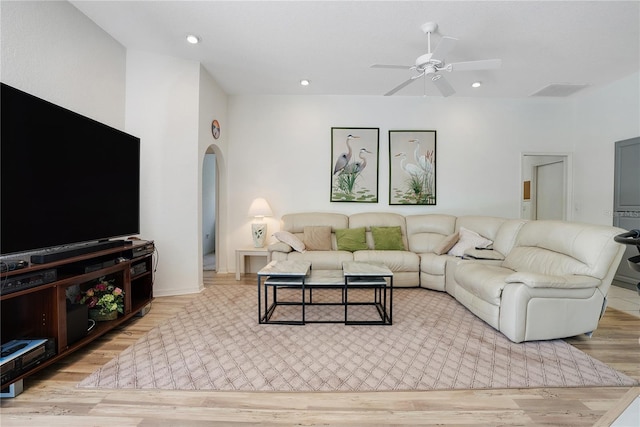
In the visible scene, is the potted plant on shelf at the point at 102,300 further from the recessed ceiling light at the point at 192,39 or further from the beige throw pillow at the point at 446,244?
the beige throw pillow at the point at 446,244

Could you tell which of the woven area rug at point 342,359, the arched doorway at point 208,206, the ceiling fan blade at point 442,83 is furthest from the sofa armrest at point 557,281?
the arched doorway at point 208,206

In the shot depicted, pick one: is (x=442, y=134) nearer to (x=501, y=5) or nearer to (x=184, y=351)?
(x=501, y=5)

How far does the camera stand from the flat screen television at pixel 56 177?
1.64 metres

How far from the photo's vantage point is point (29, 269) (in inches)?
64.4

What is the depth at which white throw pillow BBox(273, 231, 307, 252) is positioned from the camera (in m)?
3.88

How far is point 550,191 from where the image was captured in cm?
552

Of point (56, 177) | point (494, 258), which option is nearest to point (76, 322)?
point (56, 177)

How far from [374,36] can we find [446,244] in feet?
8.74

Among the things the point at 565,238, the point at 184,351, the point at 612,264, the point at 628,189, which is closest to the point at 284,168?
the point at 184,351

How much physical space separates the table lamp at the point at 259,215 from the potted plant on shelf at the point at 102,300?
6.61ft

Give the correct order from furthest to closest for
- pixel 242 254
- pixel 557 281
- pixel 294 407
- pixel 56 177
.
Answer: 1. pixel 242 254
2. pixel 557 281
3. pixel 56 177
4. pixel 294 407

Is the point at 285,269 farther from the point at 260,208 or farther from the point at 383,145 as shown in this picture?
the point at 383,145

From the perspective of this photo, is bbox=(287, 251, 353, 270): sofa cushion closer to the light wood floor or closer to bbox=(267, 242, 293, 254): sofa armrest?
bbox=(267, 242, 293, 254): sofa armrest

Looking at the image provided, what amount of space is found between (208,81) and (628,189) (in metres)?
5.90
